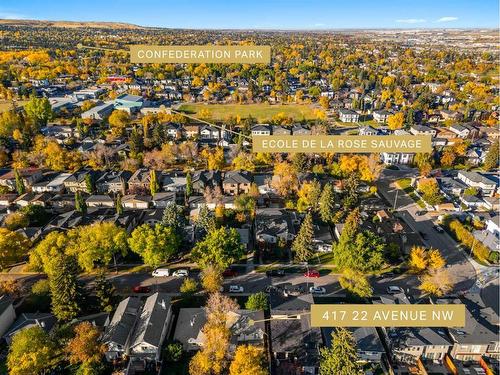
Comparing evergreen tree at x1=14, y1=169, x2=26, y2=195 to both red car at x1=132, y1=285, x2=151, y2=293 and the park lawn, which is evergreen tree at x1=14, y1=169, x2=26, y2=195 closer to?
red car at x1=132, y1=285, x2=151, y2=293

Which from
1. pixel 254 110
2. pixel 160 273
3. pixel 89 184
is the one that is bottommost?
pixel 160 273

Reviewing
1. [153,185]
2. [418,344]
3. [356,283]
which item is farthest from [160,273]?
[418,344]

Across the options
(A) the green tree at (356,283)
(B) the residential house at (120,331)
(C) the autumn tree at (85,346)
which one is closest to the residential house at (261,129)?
(A) the green tree at (356,283)

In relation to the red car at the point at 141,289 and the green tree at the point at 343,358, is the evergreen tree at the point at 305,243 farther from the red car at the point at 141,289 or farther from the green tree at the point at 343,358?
the red car at the point at 141,289

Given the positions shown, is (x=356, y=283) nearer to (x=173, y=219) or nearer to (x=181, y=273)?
(x=181, y=273)

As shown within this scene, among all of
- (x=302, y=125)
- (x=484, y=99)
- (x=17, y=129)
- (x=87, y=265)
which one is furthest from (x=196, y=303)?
(x=484, y=99)

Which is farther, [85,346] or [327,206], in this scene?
[327,206]
